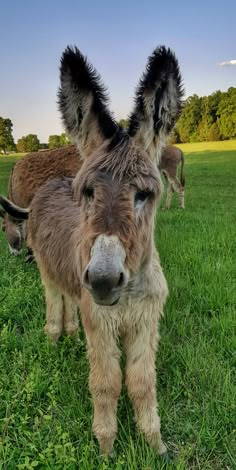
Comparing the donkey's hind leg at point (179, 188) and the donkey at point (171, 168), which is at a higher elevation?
the donkey at point (171, 168)

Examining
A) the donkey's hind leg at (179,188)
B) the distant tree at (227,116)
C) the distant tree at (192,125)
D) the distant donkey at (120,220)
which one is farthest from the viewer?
the distant tree at (192,125)

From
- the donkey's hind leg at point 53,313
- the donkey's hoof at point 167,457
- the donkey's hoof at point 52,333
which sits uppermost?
the donkey's hind leg at point 53,313

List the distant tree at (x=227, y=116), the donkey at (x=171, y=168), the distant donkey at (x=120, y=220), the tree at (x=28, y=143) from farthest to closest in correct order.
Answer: the tree at (x=28, y=143), the distant tree at (x=227, y=116), the donkey at (x=171, y=168), the distant donkey at (x=120, y=220)

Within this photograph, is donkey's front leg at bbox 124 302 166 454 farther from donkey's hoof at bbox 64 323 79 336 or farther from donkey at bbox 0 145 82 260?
donkey at bbox 0 145 82 260

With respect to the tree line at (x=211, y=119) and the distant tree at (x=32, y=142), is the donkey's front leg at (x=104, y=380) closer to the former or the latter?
the tree line at (x=211, y=119)

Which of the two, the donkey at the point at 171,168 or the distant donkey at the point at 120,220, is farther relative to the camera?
the donkey at the point at 171,168

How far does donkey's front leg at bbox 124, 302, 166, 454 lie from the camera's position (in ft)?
6.91

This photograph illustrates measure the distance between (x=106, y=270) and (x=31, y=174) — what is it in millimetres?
4242

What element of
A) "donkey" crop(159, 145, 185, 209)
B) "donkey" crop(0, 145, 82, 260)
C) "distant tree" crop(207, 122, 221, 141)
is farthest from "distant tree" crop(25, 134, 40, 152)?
"donkey" crop(0, 145, 82, 260)

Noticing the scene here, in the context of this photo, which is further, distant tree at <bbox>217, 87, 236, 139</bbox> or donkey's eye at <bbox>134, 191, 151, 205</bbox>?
distant tree at <bbox>217, 87, 236, 139</bbox>

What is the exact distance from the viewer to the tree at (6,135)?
52.7m

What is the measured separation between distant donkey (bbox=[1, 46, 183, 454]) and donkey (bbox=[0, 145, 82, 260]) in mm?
2920

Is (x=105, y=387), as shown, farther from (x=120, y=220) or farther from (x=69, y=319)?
(x=69, y=319)

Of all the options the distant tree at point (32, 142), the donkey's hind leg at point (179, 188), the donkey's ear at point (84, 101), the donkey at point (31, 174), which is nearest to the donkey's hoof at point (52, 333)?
the donkey's ear at point (84, 101)
